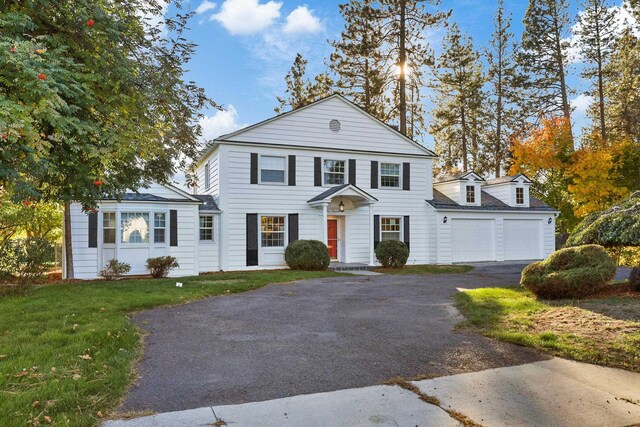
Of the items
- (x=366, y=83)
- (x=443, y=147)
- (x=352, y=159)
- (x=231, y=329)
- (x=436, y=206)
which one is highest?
(x=366, y=83)

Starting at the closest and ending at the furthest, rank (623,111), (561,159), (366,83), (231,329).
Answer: (231,329) < (561,159) < (623,111) < (366,83)

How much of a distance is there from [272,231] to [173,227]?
3844 millimetres

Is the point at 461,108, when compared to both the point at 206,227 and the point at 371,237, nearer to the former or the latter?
the point at 371,237

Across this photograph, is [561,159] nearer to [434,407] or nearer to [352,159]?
[352,159]

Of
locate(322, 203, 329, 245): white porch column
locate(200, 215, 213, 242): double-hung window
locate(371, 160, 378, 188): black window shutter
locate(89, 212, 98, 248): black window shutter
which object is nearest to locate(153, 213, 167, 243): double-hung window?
locate(200, 215, 213, 242): double-hung window

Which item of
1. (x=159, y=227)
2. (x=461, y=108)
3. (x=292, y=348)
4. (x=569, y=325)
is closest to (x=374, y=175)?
(x=159, y=227)

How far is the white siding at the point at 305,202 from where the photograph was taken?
16.6 m

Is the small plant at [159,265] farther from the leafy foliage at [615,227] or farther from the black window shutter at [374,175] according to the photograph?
the leafy foliage at [615,227]

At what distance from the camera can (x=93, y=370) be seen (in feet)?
13.5

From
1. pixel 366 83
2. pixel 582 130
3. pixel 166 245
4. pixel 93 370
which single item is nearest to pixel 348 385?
pixel 93 370

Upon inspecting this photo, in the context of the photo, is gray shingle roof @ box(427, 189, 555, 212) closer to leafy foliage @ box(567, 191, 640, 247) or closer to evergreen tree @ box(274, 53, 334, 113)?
leafy foliage @ box(567, 191, 640, 247)

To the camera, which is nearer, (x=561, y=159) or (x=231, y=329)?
(x=231, y=329)

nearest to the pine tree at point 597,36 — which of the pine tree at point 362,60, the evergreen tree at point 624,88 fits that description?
the evergreen tree at point 624,88

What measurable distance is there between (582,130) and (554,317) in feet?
106
